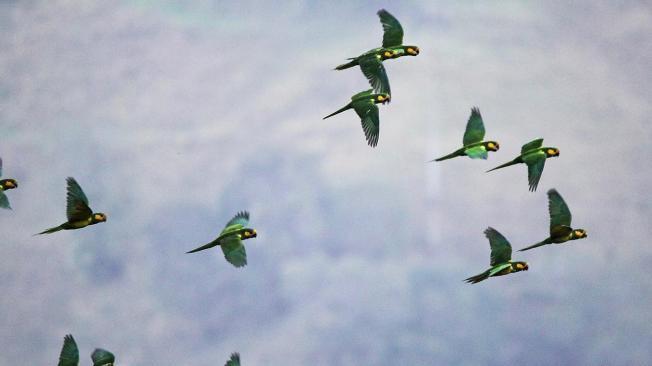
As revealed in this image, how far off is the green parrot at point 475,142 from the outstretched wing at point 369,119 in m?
6.41

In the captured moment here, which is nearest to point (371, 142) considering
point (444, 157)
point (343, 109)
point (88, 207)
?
point (343, 109)

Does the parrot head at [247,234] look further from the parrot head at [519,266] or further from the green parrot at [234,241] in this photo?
the parrot head at [519,266]

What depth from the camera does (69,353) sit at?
2569 inches

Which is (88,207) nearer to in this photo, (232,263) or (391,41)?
(232,263)

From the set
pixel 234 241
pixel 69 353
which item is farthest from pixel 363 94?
pixel 69 353

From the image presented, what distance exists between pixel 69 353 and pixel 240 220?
44.8 feet

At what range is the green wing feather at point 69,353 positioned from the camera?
6500cm

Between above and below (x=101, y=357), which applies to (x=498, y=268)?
above

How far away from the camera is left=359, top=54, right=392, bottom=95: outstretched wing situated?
→ 72.1 m

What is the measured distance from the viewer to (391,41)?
242ft

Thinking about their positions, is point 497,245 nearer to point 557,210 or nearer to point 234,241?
point 557,210

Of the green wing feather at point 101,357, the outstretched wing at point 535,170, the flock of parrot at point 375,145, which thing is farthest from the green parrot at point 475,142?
the green wing feather at point 101,357

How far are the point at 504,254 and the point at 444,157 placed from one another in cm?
714

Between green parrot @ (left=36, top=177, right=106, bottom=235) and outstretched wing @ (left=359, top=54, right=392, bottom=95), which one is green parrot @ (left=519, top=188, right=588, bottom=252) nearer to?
outstretched wing @ (left=359, top=54, right=392, bottom=95)
